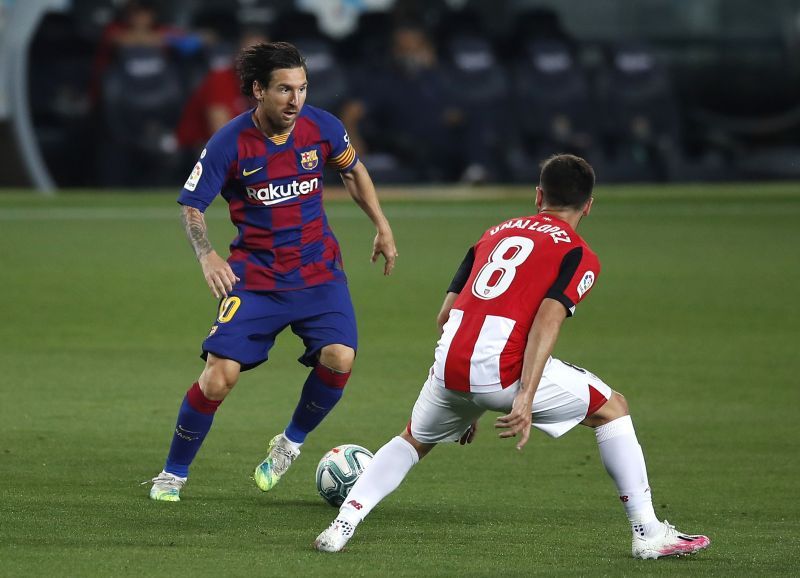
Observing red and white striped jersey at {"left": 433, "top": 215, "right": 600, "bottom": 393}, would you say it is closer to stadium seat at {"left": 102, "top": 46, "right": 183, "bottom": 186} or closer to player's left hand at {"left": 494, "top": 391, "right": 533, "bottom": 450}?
player's left hand at {"left": 494, "top": 391, "right": 533, "bottom": 450}

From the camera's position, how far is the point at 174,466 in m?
6.66

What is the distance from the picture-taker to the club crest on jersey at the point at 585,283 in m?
5.54

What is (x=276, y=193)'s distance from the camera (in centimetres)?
679

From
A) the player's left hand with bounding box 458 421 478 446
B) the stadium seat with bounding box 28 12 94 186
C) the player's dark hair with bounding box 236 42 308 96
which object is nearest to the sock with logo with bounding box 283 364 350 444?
the player's left hand with bounding box 458 421 478 446

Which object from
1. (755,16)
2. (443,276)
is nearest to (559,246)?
(443,276)

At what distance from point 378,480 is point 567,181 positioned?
1230 mm

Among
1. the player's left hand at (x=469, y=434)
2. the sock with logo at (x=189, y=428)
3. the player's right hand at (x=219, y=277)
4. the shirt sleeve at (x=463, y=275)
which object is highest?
the shirt sleeve at (x=463, y=275)

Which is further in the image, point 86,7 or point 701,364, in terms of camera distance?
point 86,7

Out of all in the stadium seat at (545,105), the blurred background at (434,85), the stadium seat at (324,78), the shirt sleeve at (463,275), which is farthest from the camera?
the stadium seat at (545,105)

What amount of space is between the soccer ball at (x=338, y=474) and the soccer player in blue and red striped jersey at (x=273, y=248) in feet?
0.83

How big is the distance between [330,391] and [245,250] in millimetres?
705

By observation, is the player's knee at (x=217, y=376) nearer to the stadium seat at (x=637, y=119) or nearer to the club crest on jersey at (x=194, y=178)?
the club crest on jersey at (x=194, y=178)

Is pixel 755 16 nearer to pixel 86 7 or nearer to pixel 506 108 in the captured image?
pixel 506 108

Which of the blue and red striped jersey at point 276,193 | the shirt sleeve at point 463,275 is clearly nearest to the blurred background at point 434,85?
the blue and red striped jersey at point 276,193
